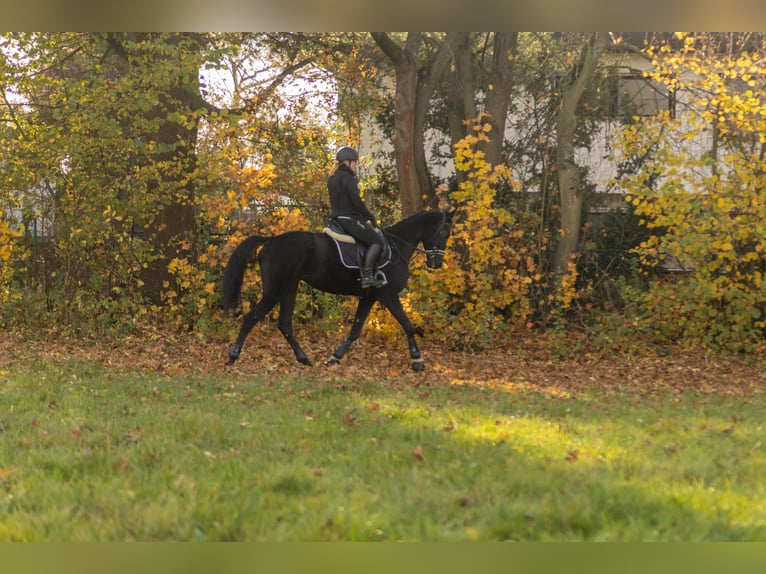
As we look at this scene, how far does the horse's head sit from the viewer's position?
42.1 feet

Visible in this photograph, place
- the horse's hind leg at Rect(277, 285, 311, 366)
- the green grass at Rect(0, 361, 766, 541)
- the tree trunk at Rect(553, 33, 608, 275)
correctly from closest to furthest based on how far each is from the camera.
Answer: the green grass at Rect(0, 361, 766, 541), the horse's hind leg at Rect(277, 285, 311, 366), the tree trunk at Rect(553, 33, 608, 275)

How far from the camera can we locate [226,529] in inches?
165

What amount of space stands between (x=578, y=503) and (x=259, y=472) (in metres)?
1.97

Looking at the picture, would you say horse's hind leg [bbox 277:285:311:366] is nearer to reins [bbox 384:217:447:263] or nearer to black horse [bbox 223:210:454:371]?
black horse [bbox 223:210:454:371]

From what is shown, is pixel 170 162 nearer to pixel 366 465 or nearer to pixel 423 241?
pixel 423 241

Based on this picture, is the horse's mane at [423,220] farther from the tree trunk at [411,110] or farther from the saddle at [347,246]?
the tree trunk at [411,110]

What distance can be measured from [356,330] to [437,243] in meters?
1.78

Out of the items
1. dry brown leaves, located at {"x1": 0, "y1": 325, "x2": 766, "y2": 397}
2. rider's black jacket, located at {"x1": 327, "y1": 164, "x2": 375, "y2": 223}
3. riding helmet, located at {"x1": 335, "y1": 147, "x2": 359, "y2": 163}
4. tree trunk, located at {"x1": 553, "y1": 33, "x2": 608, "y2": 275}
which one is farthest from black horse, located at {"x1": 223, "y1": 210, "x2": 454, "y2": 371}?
tree trunk, located at {"x1": 553, "y1": 33, "x2": 608, "y2": 275}

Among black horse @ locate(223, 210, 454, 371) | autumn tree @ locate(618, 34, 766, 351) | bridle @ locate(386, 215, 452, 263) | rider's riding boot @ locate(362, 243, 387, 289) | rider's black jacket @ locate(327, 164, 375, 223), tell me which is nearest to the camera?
rider's black jacket @ locate(327, 164, 375, 223)

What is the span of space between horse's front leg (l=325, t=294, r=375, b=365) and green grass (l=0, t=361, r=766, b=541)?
304 centimetres

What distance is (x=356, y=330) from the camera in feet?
42.0

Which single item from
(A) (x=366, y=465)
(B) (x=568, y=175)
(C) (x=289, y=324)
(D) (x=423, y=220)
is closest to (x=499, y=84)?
(B) (x=568, y=175)

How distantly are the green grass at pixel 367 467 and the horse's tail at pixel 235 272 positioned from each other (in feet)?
7.87

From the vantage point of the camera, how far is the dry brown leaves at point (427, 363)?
1161cm
